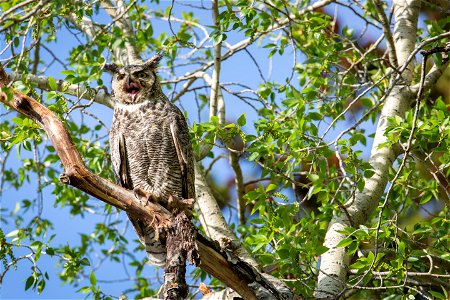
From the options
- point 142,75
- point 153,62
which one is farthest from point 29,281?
point 153,62

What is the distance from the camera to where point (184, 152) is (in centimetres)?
420

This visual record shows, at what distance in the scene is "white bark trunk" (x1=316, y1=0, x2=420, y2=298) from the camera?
3.98 metres

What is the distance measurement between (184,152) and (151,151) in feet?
0.64

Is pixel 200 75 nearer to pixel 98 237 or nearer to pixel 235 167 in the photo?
pixel 235 167

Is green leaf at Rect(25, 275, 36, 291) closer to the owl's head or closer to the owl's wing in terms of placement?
the owl's wing

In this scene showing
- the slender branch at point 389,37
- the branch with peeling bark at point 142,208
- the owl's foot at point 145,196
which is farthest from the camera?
the slender branch at point 389,37

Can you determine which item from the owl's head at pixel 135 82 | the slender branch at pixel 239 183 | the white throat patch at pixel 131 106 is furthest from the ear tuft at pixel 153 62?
the slender branch at pixel 239 183

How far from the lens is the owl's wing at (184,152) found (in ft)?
13.7

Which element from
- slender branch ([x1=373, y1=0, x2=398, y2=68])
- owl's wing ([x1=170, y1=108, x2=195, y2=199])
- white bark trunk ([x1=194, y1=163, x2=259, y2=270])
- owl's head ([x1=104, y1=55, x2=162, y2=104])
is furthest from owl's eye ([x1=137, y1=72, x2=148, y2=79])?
slender branch ([x1=373, y1=0, x2=398, y2=68])

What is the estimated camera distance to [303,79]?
5.80 metres

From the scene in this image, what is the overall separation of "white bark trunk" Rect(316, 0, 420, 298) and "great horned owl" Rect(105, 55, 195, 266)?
91cm

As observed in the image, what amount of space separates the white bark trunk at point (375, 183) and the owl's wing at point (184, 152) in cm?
89

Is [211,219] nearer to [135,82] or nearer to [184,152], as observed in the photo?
[184,152]

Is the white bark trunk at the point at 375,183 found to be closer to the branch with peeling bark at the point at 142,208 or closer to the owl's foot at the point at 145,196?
the branch with peeling bark at the point at 142,208
